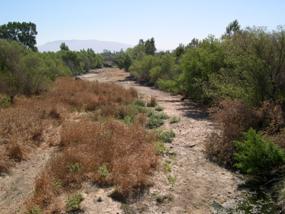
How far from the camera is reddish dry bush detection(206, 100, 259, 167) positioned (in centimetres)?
1185

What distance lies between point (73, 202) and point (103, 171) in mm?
1714

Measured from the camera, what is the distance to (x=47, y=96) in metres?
22.8

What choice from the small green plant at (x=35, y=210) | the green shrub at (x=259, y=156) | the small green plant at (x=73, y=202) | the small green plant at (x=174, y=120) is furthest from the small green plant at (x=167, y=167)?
the small green plant at (x=174, y=120)

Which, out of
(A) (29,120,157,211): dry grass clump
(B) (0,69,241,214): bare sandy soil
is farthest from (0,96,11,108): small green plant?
(A) (29,120,157,211): dry grass clump

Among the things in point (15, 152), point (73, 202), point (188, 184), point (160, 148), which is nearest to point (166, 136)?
point (160, 148)

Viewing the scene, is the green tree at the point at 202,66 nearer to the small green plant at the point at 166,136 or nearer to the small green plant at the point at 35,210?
the small green plant at the point at 166,136

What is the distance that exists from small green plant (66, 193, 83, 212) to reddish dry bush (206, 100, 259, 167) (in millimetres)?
5081

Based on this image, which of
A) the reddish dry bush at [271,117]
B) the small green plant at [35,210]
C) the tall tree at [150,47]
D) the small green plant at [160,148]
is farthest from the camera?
the tall tree at [150,47]

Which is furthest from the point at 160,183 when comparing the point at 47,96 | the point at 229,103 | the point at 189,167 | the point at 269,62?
the point at 47,96

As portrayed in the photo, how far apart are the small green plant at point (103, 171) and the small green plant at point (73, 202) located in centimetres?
117

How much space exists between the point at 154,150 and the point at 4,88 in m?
14.0

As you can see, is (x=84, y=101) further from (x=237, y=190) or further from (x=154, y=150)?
(x=237, y=190)

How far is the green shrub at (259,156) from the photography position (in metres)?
9.79

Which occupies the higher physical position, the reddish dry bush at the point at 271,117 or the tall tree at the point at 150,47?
the tall tree at the point at 150,47
